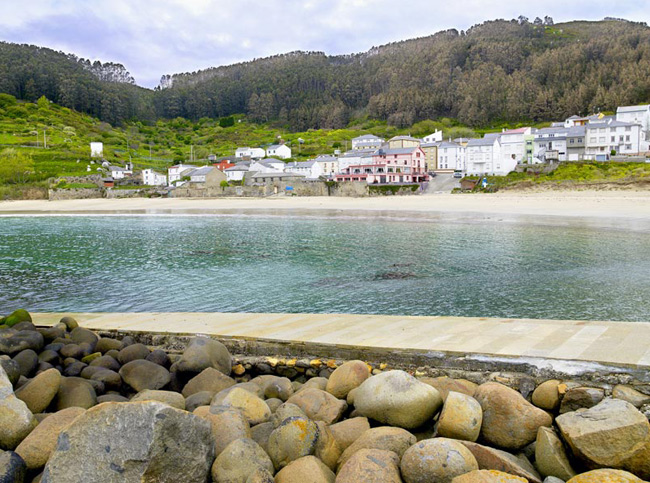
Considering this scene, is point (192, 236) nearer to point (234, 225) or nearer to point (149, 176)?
point (234, 225)

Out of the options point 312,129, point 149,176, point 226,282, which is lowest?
point 226,282

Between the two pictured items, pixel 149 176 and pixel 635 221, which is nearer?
pixel 635 221

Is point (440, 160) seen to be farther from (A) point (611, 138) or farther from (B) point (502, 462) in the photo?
(B) point (502, 462)

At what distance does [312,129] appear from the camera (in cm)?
15000

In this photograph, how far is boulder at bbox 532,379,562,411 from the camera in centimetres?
494

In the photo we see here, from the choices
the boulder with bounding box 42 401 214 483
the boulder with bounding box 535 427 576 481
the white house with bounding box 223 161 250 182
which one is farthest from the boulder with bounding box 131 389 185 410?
the white house with bounding box 223 161 250 182

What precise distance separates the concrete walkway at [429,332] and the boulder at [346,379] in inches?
29.5

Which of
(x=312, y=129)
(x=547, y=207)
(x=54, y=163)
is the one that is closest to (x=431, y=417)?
(x=547, y=207)

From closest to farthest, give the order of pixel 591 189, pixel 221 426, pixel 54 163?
pixel 221 426
pixel 591 189
pixel 54 163

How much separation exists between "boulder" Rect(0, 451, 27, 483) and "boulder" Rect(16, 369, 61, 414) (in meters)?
1.11

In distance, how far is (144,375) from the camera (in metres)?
6.39

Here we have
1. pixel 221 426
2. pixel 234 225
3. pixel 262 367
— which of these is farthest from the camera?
pixel 234 225

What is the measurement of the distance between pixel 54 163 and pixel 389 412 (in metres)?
104

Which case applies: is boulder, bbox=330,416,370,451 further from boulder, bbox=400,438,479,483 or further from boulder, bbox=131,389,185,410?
boulder, bbox=131,389,185,410
